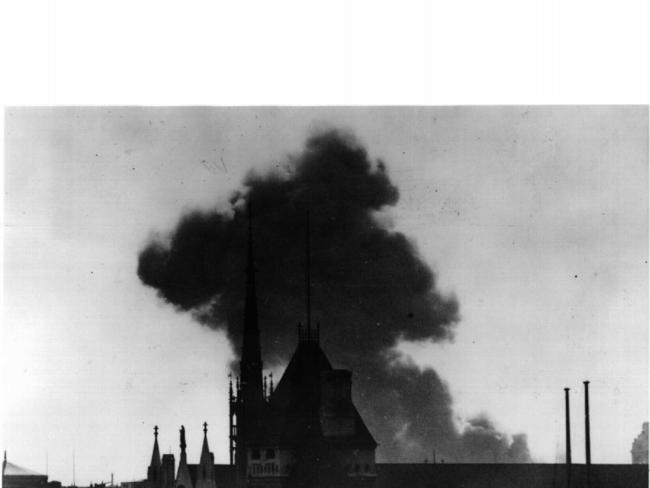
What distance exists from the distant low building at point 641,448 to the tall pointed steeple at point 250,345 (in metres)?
7.96

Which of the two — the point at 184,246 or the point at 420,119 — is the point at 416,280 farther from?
the point at 184,246

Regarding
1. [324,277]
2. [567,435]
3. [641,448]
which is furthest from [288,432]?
[641,448]

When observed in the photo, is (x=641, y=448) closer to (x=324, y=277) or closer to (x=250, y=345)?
(x=324, y=277)

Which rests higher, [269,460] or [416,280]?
[416,280]

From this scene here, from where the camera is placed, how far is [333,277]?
Result: 23.0 metres

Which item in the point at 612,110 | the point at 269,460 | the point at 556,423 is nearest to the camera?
the point at 612,110

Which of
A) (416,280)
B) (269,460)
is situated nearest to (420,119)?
(416,280)

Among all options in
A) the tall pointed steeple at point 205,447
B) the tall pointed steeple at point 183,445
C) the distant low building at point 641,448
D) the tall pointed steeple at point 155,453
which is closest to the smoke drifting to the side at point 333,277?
the tall pointed steeple at point 205,447

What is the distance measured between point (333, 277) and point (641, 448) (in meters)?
7.23

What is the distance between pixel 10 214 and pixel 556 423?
40.4 ft

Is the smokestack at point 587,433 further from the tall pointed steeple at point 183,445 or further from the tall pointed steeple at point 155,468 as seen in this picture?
the tall pointed steeple at point 155,468

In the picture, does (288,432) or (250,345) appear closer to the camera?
(250,345)

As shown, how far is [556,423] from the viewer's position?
23.4 m

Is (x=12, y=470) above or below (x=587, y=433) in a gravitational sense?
below
